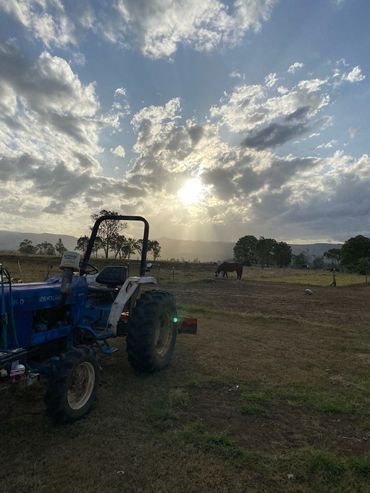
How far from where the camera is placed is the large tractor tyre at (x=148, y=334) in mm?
5598

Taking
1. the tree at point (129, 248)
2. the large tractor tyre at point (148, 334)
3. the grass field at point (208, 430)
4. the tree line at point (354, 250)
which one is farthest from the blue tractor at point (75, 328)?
the tree line at point (354, 250)

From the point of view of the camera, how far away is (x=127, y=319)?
6.32m

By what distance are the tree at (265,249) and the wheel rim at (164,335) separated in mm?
99164

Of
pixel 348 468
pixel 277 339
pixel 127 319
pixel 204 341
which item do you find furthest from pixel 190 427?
pixel 277 339

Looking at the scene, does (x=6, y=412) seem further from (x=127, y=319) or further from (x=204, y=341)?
(x=204, y=341)

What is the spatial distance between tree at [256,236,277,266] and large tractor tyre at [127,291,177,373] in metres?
99.4

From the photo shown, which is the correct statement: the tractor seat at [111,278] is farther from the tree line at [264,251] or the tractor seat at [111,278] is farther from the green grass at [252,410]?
the tree line at [264,251]

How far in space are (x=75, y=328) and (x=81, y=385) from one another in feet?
3.30

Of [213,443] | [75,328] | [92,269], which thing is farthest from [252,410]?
[92,269]

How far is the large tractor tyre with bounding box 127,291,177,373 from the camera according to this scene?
18.4ft

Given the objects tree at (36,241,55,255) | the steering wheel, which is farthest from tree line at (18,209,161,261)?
the steering wheel

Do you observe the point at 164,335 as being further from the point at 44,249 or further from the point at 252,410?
the point at 44,249

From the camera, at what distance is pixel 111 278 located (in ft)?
22.1

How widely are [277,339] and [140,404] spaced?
190 inches
